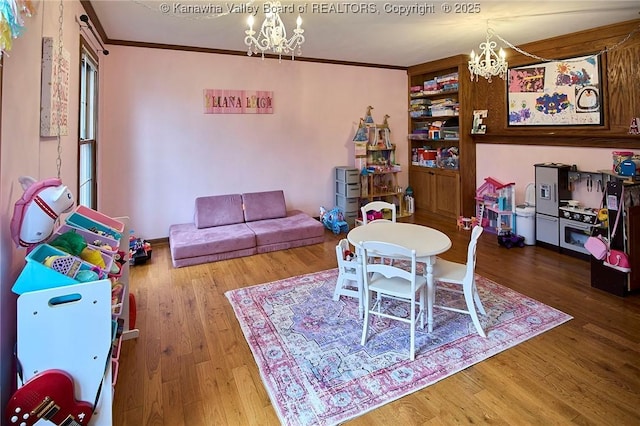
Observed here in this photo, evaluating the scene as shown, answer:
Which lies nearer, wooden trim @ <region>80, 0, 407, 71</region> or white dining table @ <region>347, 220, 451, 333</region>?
white dining table @ <region>347, 220, 451, 333</region>

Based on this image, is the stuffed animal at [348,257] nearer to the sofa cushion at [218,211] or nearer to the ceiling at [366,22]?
the sofa cushion at [218,211]

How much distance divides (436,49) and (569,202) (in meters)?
2.61

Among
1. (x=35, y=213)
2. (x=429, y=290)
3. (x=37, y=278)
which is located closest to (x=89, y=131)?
(x=35, y=213)

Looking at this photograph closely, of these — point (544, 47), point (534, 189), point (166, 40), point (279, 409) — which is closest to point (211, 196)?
point (166, 40)

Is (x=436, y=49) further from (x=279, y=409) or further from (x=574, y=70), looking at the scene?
(x=279, y=409)

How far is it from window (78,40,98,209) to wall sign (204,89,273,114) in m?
1.31

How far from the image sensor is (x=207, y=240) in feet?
13.8

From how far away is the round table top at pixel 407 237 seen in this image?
2.50m

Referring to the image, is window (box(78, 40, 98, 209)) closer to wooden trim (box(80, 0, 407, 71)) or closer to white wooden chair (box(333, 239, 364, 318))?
wooden trim (box(80, 0, 407, 71))

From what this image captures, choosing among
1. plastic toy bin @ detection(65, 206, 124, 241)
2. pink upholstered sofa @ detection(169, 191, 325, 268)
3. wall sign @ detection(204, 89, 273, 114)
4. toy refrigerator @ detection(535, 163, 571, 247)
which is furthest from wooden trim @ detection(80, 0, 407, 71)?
toy refrigerator @ detection(535, 163, 571, 247)

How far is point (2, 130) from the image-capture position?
148 centimetres

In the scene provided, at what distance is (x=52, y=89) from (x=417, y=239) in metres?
2.55

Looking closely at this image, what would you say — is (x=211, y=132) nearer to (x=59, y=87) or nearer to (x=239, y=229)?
(x=239, y=229)

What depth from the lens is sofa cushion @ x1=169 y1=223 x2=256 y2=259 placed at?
4078 mm
